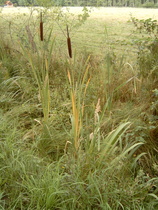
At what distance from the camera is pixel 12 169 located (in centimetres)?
155

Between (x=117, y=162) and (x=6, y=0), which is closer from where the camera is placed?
(x=117, y=162)

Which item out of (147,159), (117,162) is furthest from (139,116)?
(117,162)

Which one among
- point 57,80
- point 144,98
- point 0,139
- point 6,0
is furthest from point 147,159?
Result: point 6,0

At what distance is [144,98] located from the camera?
2396 mm

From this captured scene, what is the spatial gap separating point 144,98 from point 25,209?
5.06 feet

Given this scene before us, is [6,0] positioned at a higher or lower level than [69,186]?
higher

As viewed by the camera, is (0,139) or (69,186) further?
(0,139)

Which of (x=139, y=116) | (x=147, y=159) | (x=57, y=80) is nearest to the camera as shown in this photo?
(x=147, y=159)

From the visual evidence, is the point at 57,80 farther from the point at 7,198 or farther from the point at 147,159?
the point at 7,198

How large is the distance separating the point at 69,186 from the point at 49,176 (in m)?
0.14

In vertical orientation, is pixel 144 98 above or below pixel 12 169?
above

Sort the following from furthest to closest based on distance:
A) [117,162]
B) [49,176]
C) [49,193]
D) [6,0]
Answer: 1. [6,0]
2. [117,162]
3. [49,176]
4. [49,193]

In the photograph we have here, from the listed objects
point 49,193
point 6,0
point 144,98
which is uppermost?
point 6,0

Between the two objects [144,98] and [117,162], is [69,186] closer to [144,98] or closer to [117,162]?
[117,162]
